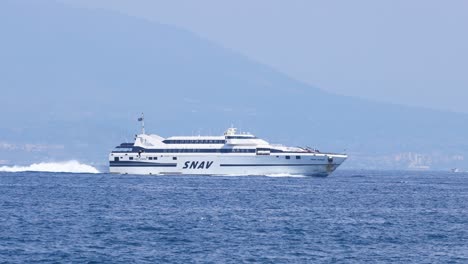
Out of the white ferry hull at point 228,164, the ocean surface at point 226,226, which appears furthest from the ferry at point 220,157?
the ocean surface at point 226,226

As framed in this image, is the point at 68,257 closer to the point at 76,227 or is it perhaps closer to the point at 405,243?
the point at 76,227

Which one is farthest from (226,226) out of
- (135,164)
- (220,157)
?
(135,164)

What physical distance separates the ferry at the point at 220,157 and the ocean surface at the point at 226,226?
108 ft

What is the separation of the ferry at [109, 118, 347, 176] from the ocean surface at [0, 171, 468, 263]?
1294 inches

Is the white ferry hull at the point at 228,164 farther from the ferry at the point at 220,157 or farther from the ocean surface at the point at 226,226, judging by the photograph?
the ocean surface at the point at 226,226

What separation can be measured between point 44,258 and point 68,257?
3.36 feet

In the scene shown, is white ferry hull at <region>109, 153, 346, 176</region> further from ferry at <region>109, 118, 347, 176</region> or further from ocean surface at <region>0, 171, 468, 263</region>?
ocean surface at <region>0, 171, 468, 263</region>

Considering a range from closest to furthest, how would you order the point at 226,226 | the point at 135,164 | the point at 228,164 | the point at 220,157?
the point at 226,226 < the point at 228,164 < the point at 220,157 < the point at 135,164

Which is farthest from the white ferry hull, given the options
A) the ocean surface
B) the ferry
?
the ocean surface

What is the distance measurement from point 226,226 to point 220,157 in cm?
7054

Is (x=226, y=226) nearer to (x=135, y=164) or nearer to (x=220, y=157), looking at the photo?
(x=220, y=157)

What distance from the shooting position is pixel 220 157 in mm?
134250

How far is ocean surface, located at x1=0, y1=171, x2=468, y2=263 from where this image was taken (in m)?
52.2

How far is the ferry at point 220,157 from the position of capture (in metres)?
132
